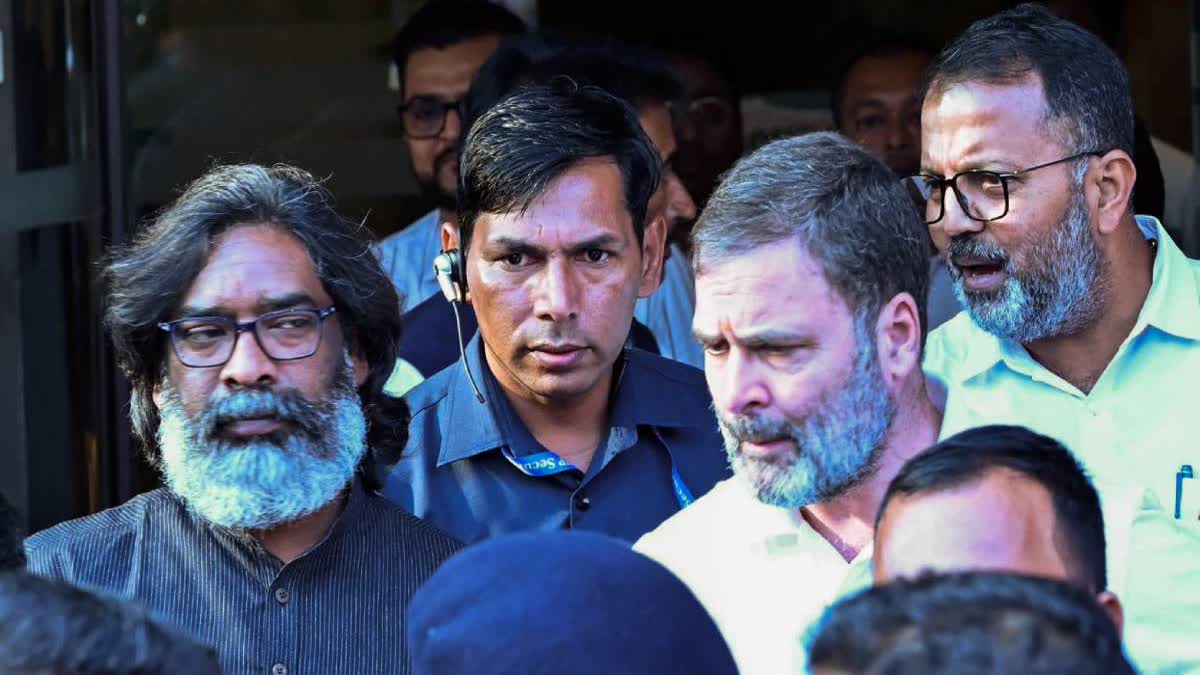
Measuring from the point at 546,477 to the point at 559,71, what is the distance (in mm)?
1237

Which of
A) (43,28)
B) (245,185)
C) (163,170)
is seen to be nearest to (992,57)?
(245,185)

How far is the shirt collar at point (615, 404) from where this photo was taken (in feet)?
10.4

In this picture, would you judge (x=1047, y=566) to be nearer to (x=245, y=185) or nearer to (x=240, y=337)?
(x=240, y=337)

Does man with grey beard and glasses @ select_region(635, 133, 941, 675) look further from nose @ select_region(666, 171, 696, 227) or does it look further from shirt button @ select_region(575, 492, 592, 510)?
nose @ select_region(666, 171, 696, 227)

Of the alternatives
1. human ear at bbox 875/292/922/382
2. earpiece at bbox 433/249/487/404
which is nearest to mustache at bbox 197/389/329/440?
earpiece at bbox 433/249/487/404

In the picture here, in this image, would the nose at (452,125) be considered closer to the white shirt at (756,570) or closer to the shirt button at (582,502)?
the shirt button at (582,502)

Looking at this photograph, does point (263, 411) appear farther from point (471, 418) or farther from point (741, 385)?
point (741, 385)

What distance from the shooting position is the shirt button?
3.13m

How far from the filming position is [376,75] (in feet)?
18.3

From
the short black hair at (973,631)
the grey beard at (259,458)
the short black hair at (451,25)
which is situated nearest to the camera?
the short black hair at (973,631)

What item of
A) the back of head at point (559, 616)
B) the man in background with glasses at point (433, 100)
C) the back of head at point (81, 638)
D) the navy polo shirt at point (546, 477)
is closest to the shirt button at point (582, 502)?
the navy polo shirt at point (546, 477)

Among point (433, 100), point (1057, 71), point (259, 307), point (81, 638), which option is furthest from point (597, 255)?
point (81, 638)

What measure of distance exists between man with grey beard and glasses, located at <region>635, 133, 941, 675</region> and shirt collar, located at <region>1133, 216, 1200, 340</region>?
2.20 ft

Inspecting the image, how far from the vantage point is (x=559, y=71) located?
13.3 ft
